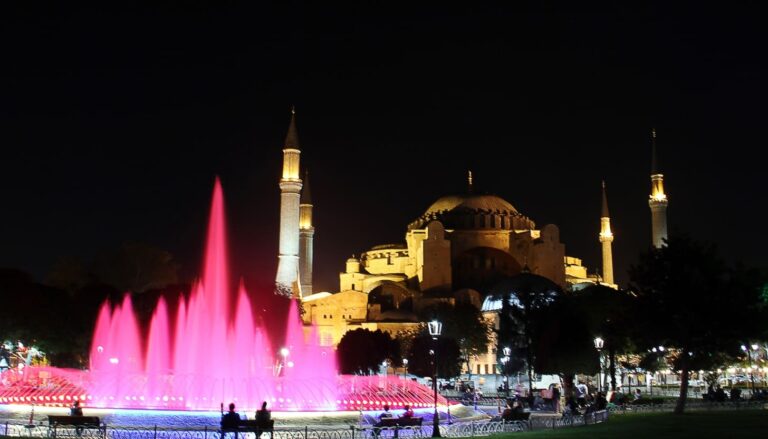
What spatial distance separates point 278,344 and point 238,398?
1160 inches

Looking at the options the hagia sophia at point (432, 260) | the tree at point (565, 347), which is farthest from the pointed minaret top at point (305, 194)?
the tree at point (565, 347)

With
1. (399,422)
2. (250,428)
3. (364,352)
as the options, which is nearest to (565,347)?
(364,352)

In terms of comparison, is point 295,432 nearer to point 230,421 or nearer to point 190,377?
point 230,421

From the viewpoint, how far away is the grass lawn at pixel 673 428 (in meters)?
18.0

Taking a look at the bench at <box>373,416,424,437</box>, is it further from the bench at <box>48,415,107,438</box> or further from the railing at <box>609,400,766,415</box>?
the railing at <box>609,400,766,415</box>

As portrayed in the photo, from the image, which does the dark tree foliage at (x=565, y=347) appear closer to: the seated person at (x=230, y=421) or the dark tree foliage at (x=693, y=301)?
the dark tree foliage at (x=693, y=301)

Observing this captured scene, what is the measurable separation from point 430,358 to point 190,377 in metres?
28.0

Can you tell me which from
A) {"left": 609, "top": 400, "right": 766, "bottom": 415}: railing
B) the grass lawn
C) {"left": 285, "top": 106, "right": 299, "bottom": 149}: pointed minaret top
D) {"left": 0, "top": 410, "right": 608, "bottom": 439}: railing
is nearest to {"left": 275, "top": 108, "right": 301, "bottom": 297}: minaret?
{"left": 285, "top": 106, "right": 299, "bottom": 149}: pointed minaret top

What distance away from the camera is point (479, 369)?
69125 mm

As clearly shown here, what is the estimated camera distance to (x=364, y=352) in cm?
5816

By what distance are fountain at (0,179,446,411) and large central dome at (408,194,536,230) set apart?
127ft

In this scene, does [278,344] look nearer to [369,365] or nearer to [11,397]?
[369,365]

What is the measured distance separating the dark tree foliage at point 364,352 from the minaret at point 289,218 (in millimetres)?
6271

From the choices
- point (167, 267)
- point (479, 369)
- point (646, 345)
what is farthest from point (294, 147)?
point (646, 345)
